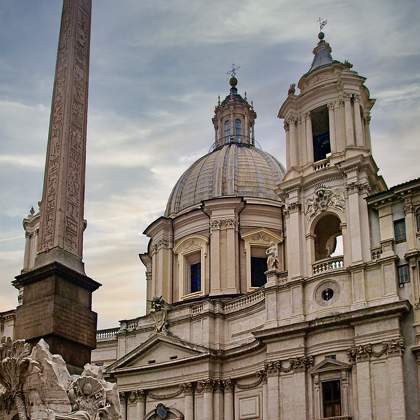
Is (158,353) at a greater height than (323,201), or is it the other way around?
(323,201)

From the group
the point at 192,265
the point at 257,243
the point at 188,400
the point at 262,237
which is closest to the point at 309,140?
the point at 262,237

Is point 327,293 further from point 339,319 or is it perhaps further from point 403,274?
point 403,274

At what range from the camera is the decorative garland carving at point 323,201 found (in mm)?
32969

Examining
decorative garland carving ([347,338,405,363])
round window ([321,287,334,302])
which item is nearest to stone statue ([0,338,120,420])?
decorative garland carving ([347,338,405,363])

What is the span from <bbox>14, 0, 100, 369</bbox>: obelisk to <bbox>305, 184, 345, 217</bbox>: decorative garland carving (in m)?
17.3

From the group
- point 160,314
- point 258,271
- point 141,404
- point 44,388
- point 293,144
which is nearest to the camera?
point 44,388

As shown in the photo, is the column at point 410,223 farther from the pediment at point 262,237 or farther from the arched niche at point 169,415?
the arched niche at point 169,415

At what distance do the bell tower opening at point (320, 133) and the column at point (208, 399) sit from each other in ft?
39.9

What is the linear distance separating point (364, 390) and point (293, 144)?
12.8 meters

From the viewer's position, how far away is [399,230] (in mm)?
30531

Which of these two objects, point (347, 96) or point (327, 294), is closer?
point (327, 294)

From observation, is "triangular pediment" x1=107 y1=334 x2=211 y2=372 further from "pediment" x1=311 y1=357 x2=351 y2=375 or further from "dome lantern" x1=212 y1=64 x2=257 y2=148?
"dome lantern" x1=212 y1=64 x2=257 y2=148

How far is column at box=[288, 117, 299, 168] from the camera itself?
118ft

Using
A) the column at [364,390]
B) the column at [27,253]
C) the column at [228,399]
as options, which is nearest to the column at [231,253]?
the column at [228,399]
